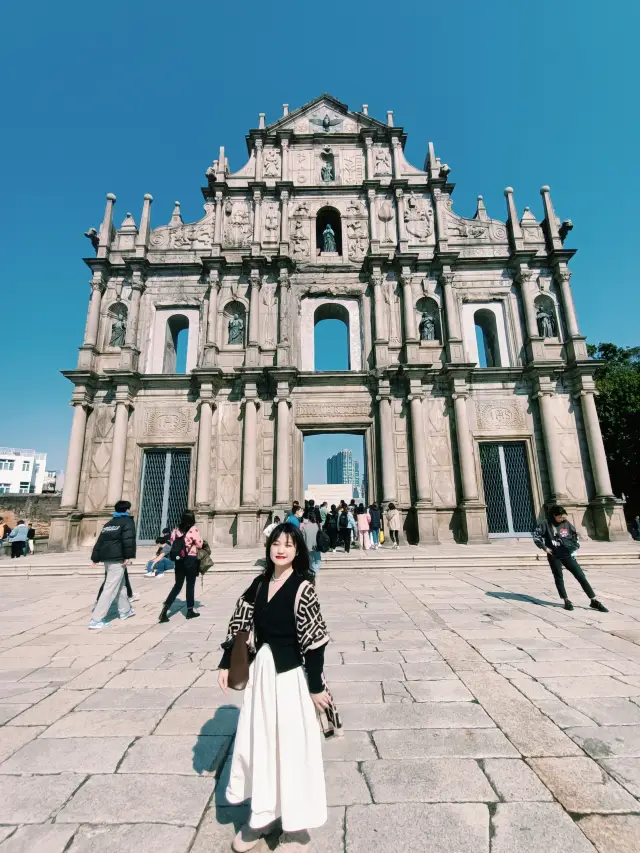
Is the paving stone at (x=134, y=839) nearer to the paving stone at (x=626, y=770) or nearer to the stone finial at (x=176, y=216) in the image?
the paving stone at (x=626, y=770)

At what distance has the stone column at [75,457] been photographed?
1456 centimetres

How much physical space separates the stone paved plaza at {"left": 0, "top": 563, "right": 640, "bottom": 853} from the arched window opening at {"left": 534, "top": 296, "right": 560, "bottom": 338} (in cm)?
1340

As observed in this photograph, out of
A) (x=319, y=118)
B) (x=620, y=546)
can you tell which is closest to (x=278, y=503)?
(x=620, y=546)

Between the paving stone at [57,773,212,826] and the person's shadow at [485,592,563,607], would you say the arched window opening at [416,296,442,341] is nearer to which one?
the person's shadow at [485,592,563,607]

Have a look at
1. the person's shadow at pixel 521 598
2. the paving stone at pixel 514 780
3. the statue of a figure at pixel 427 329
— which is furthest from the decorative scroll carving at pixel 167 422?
the paving stone at pixel 514 780

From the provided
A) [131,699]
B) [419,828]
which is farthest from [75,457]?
[419,828]

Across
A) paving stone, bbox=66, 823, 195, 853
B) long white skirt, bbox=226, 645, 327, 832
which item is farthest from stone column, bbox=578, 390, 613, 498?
paving stone, bbox=66, 823, 195, 853

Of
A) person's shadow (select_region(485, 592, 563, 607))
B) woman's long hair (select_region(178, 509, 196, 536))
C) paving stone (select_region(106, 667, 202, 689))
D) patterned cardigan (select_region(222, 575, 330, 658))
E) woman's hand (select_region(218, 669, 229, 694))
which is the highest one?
woman's long hair (select_region(178, 509, 196, 536))

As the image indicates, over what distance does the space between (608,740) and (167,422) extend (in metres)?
15.4

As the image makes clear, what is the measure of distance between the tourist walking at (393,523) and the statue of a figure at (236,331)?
887 centimetres

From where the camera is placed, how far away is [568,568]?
651 centimetres

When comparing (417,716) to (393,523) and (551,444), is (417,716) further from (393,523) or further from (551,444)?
(551,444)

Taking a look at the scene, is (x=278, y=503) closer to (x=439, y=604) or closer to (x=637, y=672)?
(x=439, y=604)

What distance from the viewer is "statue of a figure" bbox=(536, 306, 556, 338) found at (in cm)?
1636
